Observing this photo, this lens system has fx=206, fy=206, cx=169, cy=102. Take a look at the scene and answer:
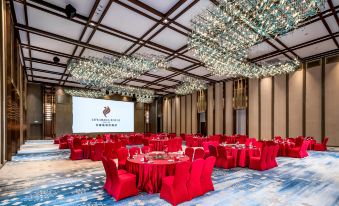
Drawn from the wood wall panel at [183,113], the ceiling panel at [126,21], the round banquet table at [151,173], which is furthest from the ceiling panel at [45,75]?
the round banquet table at [151,173]

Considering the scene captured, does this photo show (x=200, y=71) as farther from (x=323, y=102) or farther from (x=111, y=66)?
(x=323, y=102)

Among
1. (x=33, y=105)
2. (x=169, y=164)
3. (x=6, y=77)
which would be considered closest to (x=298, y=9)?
(x=169, y=164)

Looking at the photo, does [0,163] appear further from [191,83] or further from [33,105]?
[33,105]

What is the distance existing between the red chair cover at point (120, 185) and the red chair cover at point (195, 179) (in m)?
1.15

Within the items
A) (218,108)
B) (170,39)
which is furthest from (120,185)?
(218,108)

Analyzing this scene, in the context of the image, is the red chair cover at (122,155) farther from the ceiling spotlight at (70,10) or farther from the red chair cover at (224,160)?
the ceiling spotlight at (70,10)

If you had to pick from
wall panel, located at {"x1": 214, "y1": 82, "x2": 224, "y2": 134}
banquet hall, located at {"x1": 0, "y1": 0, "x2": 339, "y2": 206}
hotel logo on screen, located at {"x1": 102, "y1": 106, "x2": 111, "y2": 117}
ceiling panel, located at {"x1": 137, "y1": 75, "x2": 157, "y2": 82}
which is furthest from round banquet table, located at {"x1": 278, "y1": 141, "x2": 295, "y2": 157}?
hotel logo on screen, located at {"x1": 102, "y1": 106, "x2": 111, "y2": 117}

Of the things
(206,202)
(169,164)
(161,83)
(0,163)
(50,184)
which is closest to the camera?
(206,202)

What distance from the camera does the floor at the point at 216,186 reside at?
13.1 ft

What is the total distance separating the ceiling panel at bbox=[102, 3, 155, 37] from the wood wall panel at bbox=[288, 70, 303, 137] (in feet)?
31.0

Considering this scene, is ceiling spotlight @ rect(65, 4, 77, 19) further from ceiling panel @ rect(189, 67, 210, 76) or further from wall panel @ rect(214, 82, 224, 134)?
wall panel @ rect(214, 82, 224, 134)

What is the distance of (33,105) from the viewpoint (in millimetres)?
17656

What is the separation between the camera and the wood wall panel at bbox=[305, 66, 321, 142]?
440 inches

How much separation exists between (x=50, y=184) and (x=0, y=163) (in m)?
2.75
